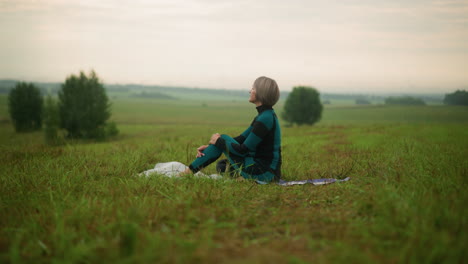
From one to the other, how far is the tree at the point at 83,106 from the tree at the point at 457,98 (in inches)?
1509

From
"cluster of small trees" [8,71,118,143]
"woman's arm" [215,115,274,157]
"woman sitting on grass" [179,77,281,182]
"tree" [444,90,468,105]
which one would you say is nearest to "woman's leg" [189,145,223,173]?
"woman sitting on grass" [179,77,281,182]

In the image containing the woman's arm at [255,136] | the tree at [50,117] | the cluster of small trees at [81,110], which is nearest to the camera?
the woman's arm at [255,136]

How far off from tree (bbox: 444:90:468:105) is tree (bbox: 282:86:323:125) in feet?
115

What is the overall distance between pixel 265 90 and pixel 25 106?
63.2 metres

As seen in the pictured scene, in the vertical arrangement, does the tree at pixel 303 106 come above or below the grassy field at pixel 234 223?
above

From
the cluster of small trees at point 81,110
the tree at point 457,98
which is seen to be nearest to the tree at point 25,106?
the cluster of small trees at point 81,110

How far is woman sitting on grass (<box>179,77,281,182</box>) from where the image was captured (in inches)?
194

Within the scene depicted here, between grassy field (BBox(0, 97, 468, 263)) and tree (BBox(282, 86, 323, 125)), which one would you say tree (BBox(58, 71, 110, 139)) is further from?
grassy field (BBox(0, 97, 468, 263))

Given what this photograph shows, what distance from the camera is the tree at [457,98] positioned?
1777cm

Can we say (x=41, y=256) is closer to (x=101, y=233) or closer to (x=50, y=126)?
(x=101, y=233)

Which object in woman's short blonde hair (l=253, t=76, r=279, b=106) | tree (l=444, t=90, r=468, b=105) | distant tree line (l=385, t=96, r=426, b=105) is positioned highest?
distant tree line (l=385, t=96, r=426, b=105)

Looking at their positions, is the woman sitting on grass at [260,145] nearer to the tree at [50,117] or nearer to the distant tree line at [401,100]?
the tree at [50,117]

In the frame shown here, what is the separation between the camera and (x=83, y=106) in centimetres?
4069

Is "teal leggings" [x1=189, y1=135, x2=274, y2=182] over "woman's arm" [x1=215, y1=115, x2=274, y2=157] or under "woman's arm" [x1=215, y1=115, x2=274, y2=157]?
under
